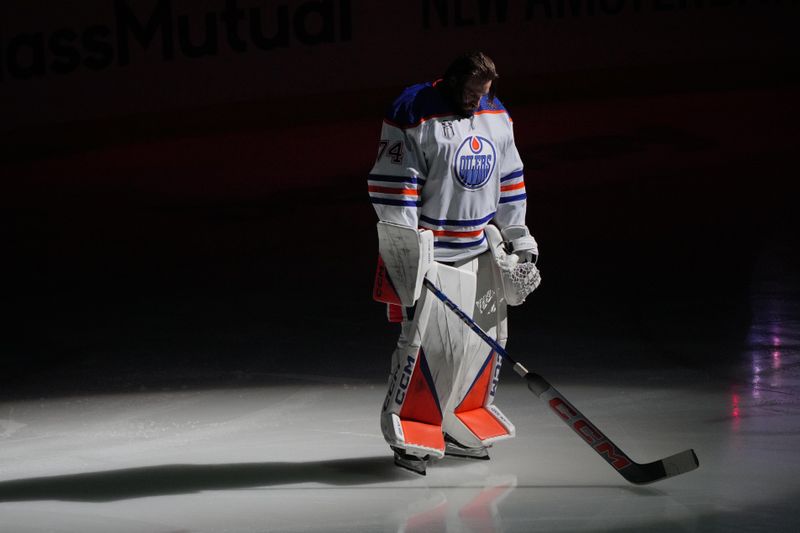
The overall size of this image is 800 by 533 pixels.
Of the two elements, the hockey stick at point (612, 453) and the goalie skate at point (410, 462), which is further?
the goalie skate at point (410, 462)

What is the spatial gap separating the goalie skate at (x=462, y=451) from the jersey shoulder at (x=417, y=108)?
979 millimetres

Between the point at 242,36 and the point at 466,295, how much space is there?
6888 millimetres

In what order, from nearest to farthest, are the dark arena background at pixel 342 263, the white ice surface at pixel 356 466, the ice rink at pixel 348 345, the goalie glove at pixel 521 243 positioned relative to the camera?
the white ice surface at pixel 356 466 → the ice rink at pixel 348 345 → the dark arena background at pixel 342 263 → the goalie glove at pixel 521 243

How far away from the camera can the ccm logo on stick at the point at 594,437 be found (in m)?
3.67

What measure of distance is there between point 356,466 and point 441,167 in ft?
3.02

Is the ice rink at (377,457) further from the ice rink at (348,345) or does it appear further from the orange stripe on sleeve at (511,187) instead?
the orange stripe on sleeve at (511,187)

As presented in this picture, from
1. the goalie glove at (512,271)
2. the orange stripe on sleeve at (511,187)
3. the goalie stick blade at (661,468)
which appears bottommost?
the goalie stick blade at (661,468)

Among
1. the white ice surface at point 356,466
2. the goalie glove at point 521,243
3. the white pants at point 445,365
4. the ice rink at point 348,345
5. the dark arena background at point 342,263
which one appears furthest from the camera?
the goalie glove at point 521,243

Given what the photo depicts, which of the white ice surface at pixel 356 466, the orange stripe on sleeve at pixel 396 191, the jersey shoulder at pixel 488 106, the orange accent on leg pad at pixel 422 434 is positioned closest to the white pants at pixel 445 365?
the orange accent on leg pad at pixel 422 434

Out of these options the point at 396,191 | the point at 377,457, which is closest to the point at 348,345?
the point at 377,457

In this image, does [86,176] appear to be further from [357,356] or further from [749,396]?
[749,396]

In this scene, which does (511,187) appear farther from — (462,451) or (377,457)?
(377,457)

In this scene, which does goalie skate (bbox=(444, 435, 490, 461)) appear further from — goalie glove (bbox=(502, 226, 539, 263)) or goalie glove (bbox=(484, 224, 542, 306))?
goalie glove (bbox=(502, 226, 539, 263))

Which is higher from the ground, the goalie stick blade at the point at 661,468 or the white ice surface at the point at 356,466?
the goalie stick blade at the point at 661,468
